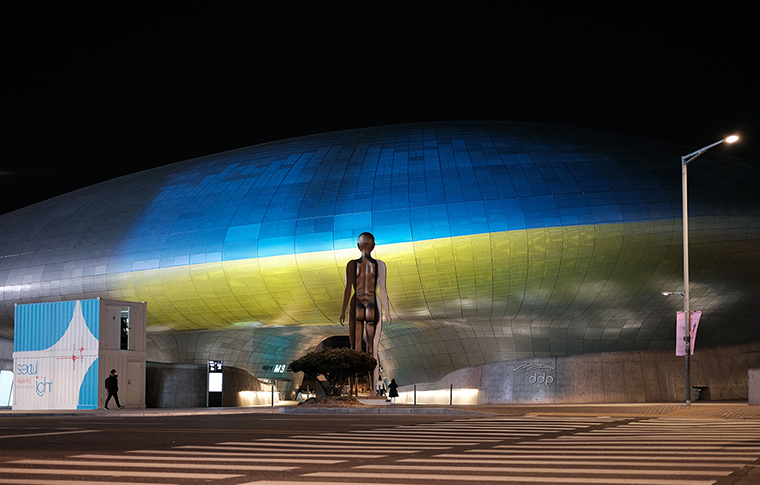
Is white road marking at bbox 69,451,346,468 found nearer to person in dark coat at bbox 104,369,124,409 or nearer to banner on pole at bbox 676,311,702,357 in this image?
banner on pole at bbox 676,311,702,357

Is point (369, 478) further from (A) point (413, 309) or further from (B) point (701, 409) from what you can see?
A: (A) point (413, 309)

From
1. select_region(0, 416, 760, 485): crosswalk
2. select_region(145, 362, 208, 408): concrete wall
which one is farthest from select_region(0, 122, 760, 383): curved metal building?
select_region(0, 416, 760, 485): crosswalk

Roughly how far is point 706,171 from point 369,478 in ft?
125

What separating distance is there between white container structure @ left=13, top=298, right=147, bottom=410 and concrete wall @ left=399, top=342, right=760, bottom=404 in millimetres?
15605

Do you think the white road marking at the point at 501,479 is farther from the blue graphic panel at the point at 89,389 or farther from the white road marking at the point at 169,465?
the blue graphic panel at the point at 89,389

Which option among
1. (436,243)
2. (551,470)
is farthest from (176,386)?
(551,470)

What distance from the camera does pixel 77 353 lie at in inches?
1163

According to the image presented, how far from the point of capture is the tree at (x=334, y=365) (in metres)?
25.5

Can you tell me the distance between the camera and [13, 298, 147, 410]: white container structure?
29.4 metres

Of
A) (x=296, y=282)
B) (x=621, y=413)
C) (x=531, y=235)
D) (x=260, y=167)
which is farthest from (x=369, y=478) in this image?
(x=260, y=167)

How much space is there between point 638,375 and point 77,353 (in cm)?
2075

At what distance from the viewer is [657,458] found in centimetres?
877

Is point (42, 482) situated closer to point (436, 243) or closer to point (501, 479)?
point (501, 479)

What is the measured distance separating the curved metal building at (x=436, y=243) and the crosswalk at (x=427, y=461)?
26.4 metres
